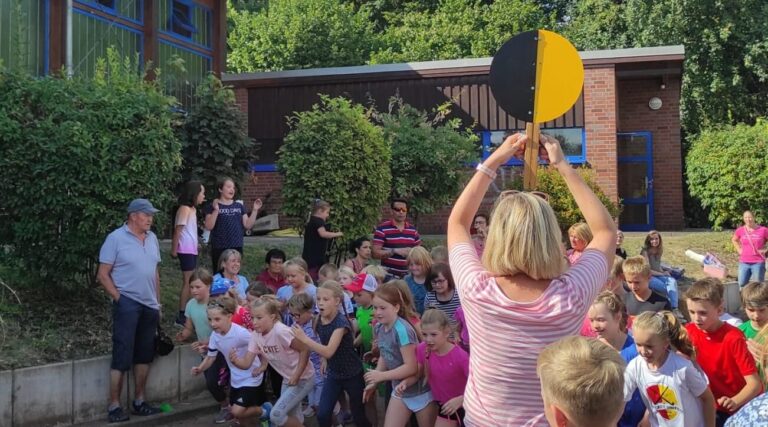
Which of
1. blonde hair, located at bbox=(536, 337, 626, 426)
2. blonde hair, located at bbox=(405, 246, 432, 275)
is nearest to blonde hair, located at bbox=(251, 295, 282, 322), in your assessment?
blonde hair, located at bbox=(405, 246, 432, 275)

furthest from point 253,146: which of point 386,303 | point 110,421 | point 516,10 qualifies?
point 516,10

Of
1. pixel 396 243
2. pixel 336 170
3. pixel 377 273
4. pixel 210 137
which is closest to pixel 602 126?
pixel 336 170

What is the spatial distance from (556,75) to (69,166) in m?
5.19

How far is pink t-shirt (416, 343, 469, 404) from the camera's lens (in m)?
5.45

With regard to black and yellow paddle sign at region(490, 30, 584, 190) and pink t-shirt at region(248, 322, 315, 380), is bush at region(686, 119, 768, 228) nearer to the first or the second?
pink t-shirt at region(248, 322, 315, 380)

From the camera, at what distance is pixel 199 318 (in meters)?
7.79

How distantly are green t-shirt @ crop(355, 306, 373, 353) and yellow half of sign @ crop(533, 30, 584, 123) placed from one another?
350cm

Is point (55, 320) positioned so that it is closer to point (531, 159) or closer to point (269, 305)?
point (269, 305)

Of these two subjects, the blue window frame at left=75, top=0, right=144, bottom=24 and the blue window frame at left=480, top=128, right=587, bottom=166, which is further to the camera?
the blue window frame at left=480, top=128, right=587, bottom=166

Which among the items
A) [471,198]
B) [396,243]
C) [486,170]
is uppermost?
[486,170]

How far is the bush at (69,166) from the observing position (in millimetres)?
7469

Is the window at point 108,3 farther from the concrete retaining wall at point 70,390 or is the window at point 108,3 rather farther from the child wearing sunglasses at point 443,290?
the child wearing sunglasses at point 443,290

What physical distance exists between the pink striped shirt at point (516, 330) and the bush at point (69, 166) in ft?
17.8

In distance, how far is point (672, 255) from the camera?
15070mm
